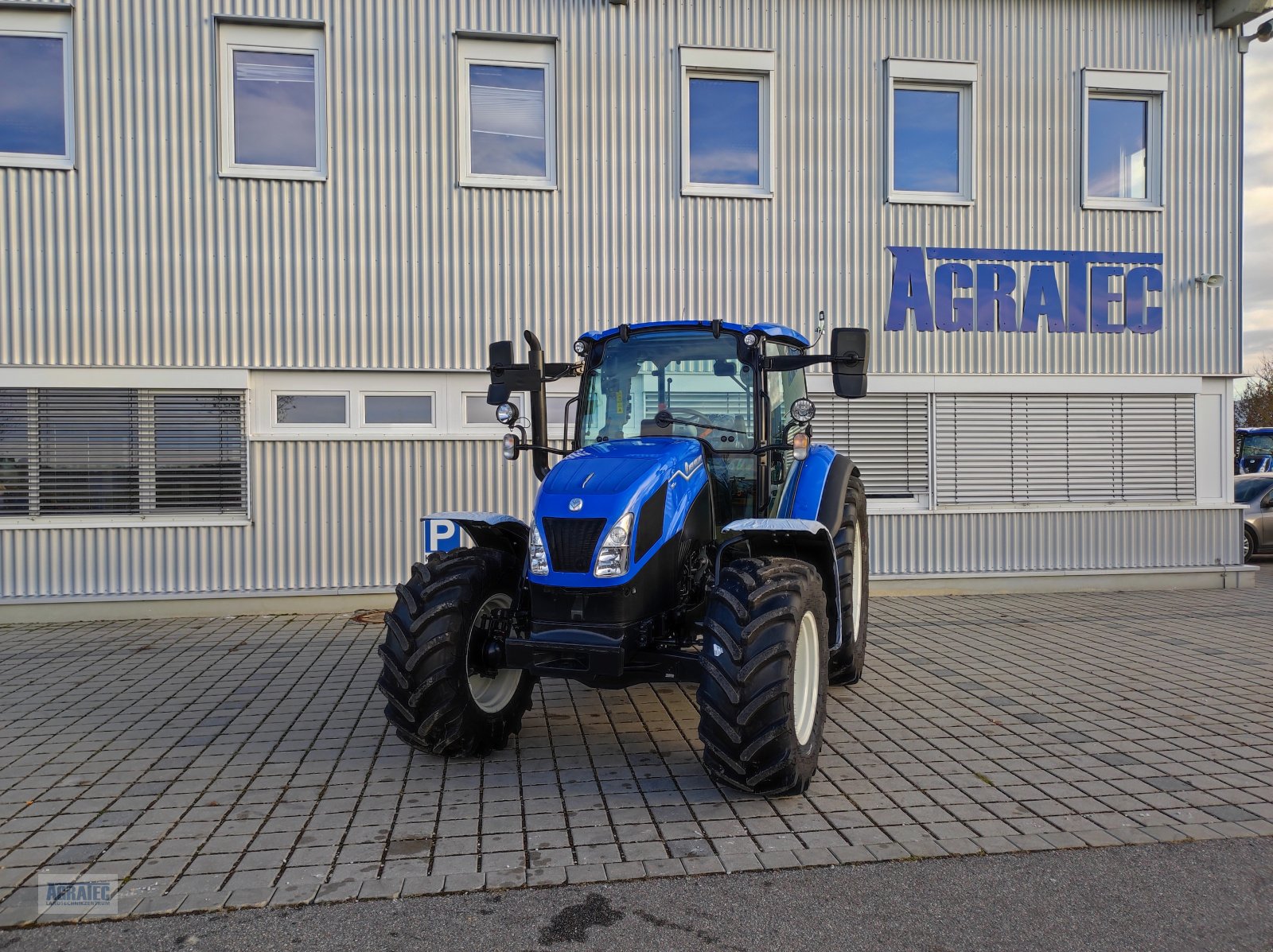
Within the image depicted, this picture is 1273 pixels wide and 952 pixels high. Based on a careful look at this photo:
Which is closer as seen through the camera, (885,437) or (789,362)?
(789,362)

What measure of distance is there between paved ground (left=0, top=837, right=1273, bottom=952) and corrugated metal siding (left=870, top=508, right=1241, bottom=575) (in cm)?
715

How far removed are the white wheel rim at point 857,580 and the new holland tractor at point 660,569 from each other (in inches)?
34.7

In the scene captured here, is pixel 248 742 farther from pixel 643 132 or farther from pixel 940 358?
pixel 940 358

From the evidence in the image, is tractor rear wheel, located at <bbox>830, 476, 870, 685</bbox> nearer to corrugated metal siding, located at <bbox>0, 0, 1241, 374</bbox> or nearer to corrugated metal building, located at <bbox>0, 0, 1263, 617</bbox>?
corrugated metal building, located at <bbox>0, 0, 1263, 617</bbox>

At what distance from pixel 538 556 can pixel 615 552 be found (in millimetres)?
455

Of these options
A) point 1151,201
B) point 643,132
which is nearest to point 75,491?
point 643,132

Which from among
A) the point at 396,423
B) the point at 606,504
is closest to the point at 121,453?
the point at 396,423

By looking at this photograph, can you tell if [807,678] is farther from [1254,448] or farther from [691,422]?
[1254,448]

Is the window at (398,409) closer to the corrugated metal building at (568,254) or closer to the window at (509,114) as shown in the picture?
the corrugated metal building at (568,254)

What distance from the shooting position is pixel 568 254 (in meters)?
10.3

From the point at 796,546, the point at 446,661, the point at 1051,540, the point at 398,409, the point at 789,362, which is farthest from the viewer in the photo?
the point at 1051,540

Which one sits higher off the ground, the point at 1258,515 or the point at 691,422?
the point at 691,422

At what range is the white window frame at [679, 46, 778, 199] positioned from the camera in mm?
10414

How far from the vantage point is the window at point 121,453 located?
31.3ft
